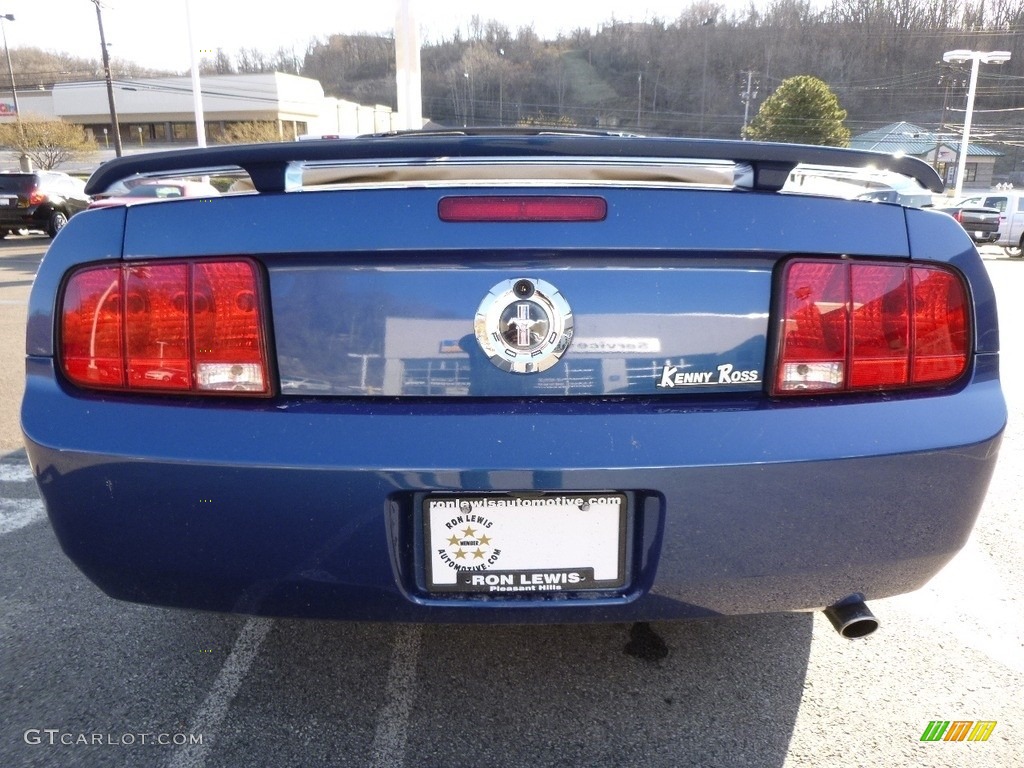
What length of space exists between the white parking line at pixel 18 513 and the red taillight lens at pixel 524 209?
233cm

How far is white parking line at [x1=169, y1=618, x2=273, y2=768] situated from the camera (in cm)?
161

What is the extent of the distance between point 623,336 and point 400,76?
7.54 meters

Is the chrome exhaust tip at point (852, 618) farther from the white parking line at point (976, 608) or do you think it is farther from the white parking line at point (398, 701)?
the white parking line at point (398, 701)

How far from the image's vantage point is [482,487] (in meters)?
1.35

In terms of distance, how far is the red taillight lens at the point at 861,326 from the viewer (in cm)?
147

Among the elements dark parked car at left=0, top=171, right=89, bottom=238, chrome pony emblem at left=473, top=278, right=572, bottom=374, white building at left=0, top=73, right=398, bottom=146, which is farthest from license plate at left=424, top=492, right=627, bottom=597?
white building at left=0, top=73, right=398, bottom=146

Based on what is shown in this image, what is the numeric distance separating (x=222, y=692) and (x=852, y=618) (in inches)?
59.4

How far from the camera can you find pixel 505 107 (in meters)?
79.4

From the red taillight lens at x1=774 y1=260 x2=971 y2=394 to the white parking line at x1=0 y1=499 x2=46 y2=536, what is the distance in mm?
2790

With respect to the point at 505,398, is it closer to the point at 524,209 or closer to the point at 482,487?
the point at 482,487

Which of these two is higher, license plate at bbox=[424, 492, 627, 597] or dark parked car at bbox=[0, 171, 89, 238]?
license plate at bbox=[424, 492, 627, 597]

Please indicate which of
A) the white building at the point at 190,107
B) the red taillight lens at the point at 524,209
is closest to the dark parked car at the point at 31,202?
the red taillight lens at the point at 524,209

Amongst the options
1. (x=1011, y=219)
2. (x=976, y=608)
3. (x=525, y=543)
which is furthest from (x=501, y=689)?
(x=1011, y=219)

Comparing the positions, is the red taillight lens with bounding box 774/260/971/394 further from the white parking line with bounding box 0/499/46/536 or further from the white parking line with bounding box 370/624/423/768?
the white parking line with bounding box 0/499/46/536
